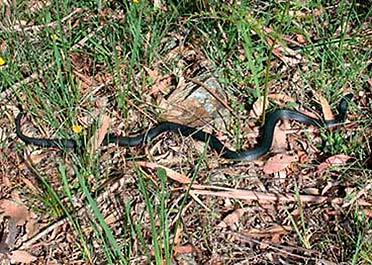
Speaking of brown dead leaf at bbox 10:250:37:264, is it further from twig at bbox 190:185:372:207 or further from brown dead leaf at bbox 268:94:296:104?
brown dead leaf at bbox 268:94:296:104

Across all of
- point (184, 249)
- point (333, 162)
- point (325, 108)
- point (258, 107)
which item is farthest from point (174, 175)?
point (325, 108)

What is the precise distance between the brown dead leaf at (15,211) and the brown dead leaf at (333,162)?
61.1 inches

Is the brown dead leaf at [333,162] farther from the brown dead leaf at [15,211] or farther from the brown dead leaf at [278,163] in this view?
the brown dead leaf at [15,211]

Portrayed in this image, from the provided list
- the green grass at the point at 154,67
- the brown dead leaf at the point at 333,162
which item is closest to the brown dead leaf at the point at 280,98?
the green grass at the point at 154,67

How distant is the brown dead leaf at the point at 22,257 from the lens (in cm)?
351

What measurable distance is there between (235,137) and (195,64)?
0.72 meters

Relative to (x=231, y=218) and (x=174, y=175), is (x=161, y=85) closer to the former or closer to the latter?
(x=174, y=175)

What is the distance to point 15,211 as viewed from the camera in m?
3.75

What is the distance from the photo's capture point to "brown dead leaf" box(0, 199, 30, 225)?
12.2ft

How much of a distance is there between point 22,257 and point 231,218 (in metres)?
1.04

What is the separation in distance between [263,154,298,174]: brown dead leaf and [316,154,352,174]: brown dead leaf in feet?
0.52

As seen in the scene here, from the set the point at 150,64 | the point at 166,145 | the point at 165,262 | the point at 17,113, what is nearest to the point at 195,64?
the point at 150,64

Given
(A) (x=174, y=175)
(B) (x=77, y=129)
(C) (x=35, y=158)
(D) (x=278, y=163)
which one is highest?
(B) (x=77, y=129)

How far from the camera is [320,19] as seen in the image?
4719 millimetres
